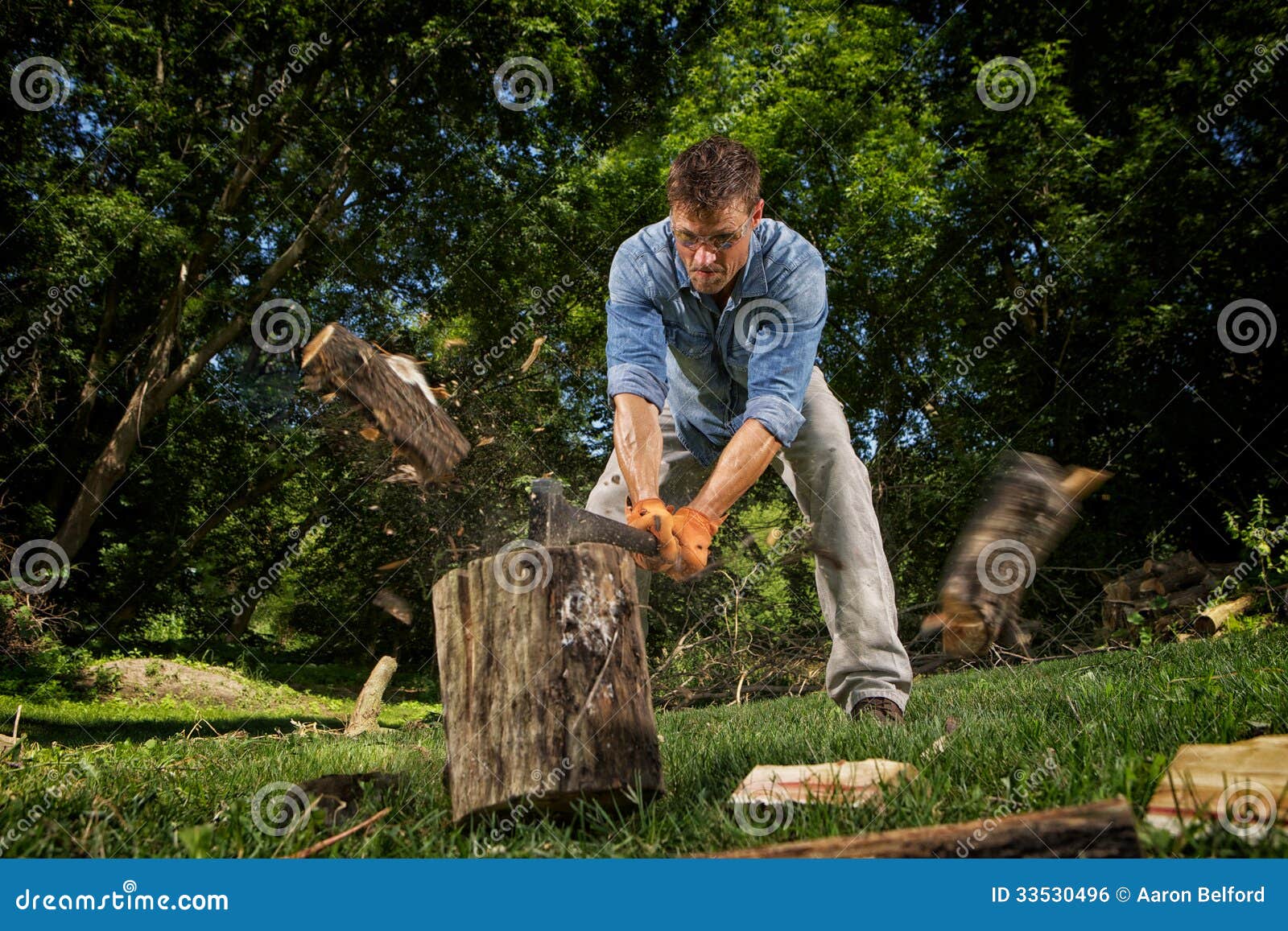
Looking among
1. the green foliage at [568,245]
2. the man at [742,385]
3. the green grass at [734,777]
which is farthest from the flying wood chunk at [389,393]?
the green foliage at [568,245]

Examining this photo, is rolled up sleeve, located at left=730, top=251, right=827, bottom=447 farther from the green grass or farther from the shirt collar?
the green grass

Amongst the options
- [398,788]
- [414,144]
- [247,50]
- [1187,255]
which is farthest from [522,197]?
[398,788]

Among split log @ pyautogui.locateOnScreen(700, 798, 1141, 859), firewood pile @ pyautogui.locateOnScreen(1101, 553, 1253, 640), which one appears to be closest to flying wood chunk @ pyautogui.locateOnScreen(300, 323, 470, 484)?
split log @ pyautogui.locateOnScreen(700, 798, 1141, 859)

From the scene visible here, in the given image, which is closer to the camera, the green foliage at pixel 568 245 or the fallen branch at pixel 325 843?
the fallen branch at pixel 325 843

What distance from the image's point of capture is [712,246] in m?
3.02

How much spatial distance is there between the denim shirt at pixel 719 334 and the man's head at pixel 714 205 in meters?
0.14

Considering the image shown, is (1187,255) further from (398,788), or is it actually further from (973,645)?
(398,788)

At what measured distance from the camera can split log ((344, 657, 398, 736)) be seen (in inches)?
283

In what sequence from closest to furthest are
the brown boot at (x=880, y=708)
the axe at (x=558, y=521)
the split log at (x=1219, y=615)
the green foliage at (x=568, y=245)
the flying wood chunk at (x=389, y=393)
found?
the axe at (x=558, y=521), the brown boot at (x=880, y=708), the flying wood chunk at (x=389, y=393), the split log at (x=1219, y=615), the green foliage at (x=568, y=245)

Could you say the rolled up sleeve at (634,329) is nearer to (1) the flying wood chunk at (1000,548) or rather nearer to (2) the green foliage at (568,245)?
(1) the flying wood chunk at (1000,548)

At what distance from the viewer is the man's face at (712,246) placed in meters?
2.95

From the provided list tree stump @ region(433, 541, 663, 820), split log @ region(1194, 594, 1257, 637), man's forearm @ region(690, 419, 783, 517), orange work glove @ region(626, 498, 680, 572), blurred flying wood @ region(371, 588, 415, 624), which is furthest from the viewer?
blurred flying wood @ region(371, 588, 415, 624)

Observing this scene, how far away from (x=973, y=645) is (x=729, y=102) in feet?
35.3

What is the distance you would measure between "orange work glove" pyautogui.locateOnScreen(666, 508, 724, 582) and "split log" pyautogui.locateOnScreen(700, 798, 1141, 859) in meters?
1.28
